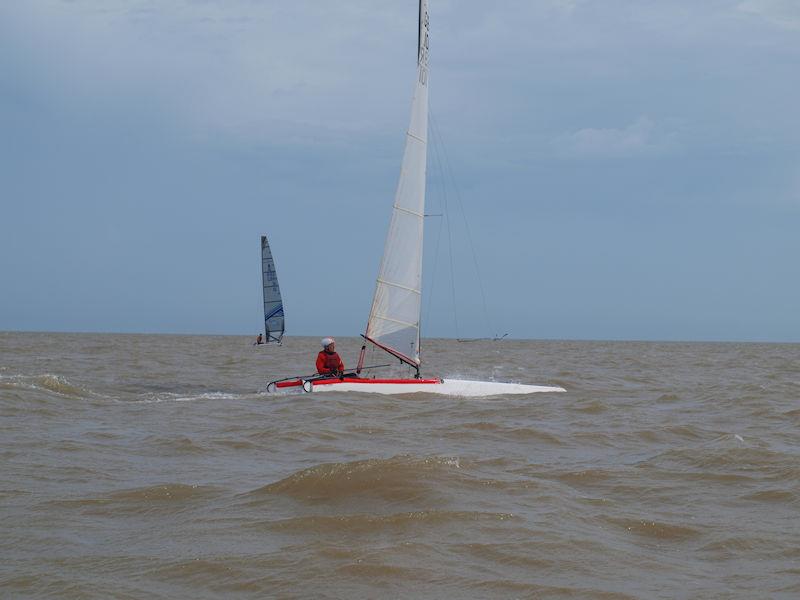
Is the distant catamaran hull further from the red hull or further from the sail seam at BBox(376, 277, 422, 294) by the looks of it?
the sail seam at BBox(376, 277, 422, 294)

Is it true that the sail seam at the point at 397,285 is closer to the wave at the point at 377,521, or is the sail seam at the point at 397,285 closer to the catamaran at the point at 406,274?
the catamaran at the point at 406,274

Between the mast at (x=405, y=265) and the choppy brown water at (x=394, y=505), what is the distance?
12.1 ft

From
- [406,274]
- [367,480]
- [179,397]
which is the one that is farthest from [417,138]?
[367,480]

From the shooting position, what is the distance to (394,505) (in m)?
7.05

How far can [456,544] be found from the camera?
5.96 meters

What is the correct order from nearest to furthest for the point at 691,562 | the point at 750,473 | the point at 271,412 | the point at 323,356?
the point at 691,562
the point at 750,473
the point at 271,412
the point at 323,356

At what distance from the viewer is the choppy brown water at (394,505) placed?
530cm

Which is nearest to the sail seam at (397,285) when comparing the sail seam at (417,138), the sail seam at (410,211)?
the sail seam at (410,211)

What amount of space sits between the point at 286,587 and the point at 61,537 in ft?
6.54

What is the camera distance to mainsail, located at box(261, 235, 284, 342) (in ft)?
155

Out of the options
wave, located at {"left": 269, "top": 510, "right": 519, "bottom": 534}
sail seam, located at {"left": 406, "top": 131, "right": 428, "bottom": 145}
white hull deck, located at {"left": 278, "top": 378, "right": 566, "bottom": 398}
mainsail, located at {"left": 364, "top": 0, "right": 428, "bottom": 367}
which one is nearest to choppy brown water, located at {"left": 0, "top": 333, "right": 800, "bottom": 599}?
wave, located at {"left": 269, "top": 510, "right": 519, "bottom": 534}

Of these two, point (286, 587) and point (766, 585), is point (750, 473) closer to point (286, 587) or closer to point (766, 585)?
point (766, 585)

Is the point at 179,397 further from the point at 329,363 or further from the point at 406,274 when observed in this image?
the point at 406,274

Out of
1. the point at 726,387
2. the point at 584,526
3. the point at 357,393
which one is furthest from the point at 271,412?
the point at 726,387
